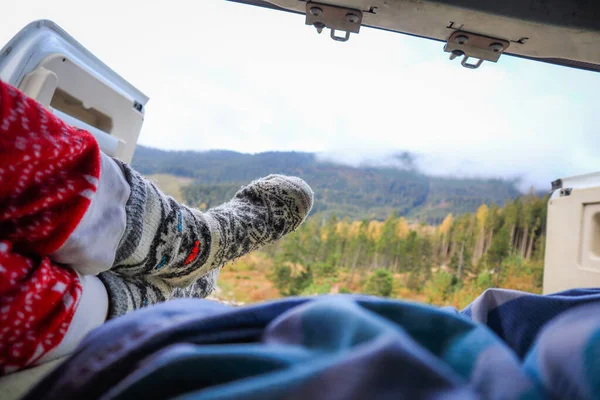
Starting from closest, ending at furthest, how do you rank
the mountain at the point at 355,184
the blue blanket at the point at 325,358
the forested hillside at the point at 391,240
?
the blue blanket at the point at 325,358 < the mountain at the point at 355,184 < the forested hillside at the point at 391,240

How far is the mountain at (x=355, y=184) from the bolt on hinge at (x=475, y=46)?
90cm

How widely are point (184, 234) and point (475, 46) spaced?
64 centimetres

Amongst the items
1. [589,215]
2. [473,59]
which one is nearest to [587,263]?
[589,215]

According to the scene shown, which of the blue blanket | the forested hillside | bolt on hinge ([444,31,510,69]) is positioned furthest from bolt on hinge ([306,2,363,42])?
the forested hillside

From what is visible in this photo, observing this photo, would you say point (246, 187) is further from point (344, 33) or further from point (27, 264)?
point (27, 264)

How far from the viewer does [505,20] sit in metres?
0.70

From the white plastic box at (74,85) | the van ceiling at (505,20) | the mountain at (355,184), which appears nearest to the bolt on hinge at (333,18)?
the van ceiling at (505,20)

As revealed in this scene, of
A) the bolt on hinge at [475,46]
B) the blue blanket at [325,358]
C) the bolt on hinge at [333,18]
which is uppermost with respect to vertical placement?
the bolt on hinge at [475,46]

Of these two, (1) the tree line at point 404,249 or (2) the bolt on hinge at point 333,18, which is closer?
(2) the bolt on hinge at point 333,18

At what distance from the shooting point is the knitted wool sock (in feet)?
1.64

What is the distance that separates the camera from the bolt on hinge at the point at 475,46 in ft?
2.47

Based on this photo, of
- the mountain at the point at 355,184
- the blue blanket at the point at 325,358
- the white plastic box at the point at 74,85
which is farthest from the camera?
the mountain at the point at 355,184

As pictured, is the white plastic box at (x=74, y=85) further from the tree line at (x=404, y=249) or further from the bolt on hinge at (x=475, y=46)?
the tree line at (x=404, y=249)

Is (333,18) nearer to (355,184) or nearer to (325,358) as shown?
(325,358)
